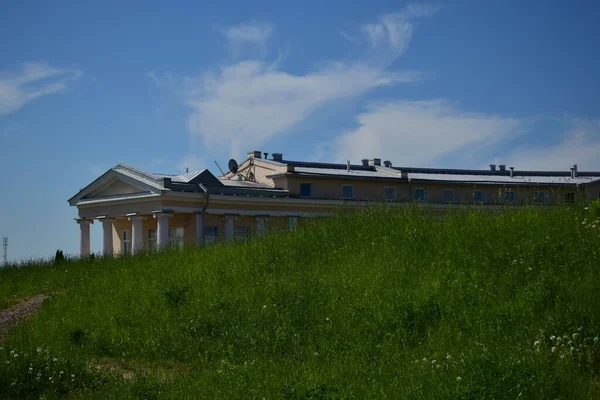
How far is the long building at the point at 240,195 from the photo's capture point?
48.6m

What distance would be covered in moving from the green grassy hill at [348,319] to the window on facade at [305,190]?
32.7 meters

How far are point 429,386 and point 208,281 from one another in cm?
1042

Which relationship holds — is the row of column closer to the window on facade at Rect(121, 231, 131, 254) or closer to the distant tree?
the window on facade at Rect(121, 231, 131, 254)

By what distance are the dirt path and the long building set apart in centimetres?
1980

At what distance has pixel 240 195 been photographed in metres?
50.3

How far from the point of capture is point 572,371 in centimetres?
1067

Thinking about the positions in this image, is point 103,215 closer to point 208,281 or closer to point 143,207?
point 143,207

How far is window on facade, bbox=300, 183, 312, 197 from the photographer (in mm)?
56031

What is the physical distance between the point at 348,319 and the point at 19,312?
11.0 m

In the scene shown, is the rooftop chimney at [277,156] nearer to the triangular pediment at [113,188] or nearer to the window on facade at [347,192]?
the window on facade at [347,192]

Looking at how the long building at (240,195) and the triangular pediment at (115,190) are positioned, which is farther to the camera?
the triangular pediment at (115,190)

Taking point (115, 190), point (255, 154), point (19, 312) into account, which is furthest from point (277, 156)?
point (19, 312)

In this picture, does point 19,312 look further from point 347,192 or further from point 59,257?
point 347,192

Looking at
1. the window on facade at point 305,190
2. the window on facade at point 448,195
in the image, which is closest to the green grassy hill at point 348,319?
the window on facade at point 305,190
